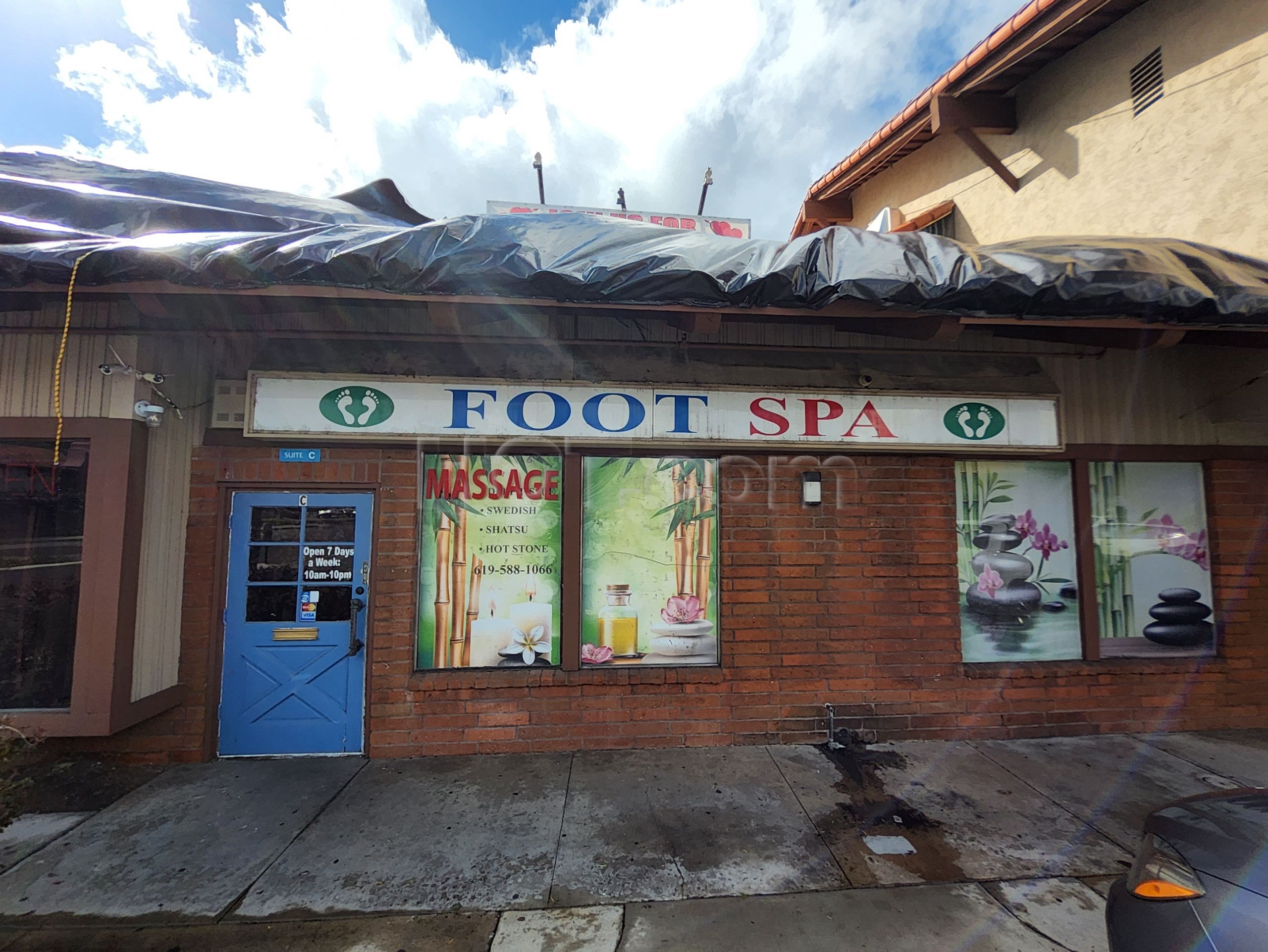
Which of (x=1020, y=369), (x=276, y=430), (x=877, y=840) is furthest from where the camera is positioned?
(x=1020, y=369)

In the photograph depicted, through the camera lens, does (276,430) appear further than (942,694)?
No

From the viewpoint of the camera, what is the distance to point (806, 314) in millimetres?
3707

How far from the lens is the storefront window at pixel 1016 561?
489cm

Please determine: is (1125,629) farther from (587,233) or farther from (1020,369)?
(587,233)

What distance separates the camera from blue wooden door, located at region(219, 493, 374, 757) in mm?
4348

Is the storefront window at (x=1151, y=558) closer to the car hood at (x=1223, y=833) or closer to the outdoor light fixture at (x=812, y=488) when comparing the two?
the outdoor light fixture at (x=812, y=488)

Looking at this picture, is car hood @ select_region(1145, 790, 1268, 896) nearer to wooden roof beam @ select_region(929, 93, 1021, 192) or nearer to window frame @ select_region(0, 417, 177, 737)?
window frame @ select_region(0, 417, 177, 737)

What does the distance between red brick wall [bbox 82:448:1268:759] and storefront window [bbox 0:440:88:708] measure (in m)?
0.65

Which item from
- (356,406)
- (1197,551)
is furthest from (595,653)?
(1197,551)

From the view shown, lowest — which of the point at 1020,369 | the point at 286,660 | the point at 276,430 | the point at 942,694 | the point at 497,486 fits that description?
the point at 942,694

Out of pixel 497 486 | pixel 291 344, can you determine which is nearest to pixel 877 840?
pixel 497 486

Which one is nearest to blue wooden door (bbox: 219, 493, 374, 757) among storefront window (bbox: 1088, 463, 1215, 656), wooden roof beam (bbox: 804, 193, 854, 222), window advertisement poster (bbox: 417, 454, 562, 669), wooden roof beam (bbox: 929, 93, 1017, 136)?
window advertisement poster (bbox: 417, 454, 562, 669)

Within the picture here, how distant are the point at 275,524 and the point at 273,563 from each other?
0.31 metres

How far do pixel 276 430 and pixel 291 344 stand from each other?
0.72m
